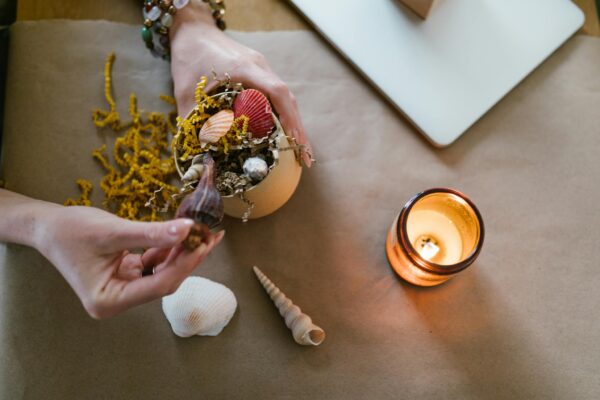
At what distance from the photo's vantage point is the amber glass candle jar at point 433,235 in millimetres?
527

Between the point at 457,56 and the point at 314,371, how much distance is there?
0.50 meters

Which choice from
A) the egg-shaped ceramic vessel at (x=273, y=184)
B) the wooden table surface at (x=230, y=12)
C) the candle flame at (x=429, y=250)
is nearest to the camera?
the egg-shaped ceramic vessel at (x=273, y=184)

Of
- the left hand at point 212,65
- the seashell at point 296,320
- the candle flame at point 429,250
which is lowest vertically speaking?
the seashell at point 296,320

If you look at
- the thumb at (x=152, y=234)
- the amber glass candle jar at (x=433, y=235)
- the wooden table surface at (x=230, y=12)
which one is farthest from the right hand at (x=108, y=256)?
the wooden table surface at (x=230, y=12)

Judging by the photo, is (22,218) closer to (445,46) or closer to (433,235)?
(433,235)

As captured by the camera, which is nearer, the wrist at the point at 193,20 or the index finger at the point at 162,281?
the index finger at the point at 162,281

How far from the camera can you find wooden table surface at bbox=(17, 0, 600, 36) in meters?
0.71

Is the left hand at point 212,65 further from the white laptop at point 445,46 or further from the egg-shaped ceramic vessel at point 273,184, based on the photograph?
the white laptop at point 445,46

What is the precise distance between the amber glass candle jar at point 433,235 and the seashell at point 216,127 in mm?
232

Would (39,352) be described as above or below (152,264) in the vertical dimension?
below

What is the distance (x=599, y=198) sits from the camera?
25.1 inches

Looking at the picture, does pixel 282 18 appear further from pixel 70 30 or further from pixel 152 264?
pixel 152 264

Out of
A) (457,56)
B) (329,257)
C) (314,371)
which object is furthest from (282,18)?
(314,371)

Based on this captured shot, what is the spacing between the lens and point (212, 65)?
1.89 feet
